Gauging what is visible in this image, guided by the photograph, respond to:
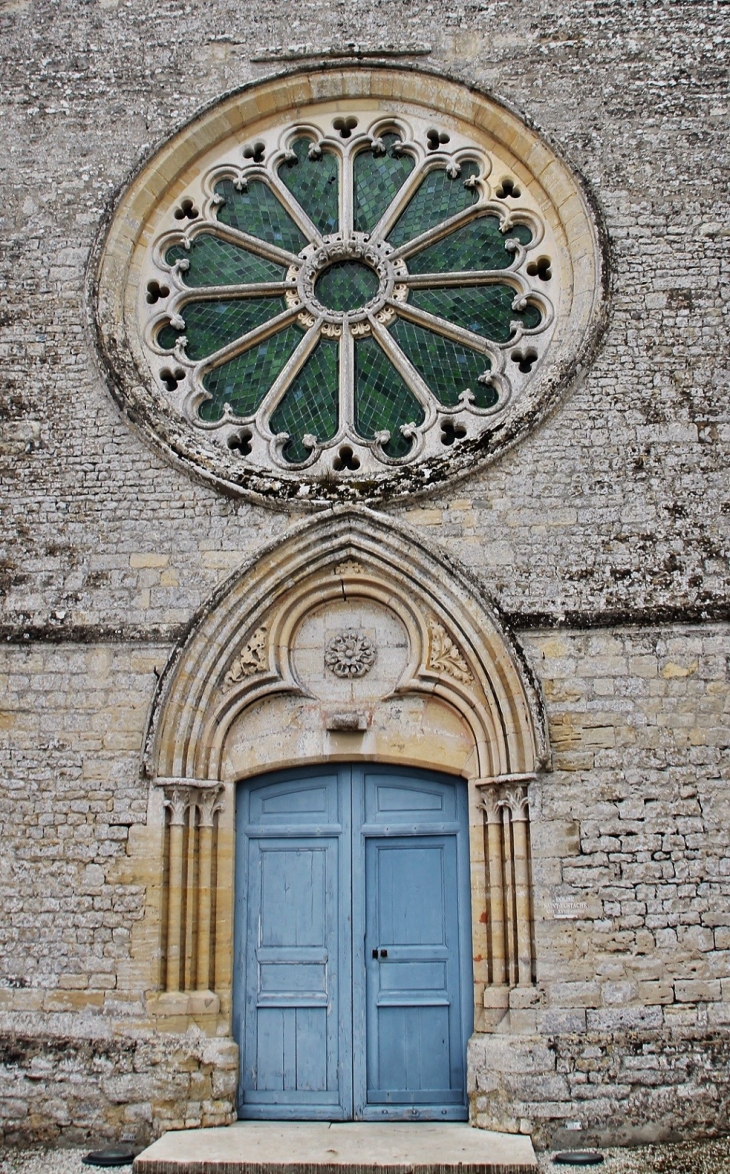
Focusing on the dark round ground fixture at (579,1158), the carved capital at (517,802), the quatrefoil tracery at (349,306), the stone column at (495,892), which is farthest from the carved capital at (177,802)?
the dark round ground fixture at (579,1158)

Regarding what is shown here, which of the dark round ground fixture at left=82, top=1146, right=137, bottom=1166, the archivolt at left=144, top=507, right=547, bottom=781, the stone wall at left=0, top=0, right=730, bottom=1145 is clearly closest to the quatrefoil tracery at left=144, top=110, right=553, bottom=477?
the stone wall at left=0, top=0, right=730, bottom=1145

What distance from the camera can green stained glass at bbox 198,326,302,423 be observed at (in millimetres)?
7180

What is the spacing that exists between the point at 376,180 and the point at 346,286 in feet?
2.67

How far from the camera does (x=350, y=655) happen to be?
6.54 meters

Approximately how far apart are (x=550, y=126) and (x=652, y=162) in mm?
692

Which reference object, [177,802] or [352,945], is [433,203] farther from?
[352,945]

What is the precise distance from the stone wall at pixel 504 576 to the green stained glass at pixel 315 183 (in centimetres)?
64

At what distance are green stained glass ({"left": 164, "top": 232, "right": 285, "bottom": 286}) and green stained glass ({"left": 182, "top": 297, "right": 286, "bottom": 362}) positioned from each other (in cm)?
14

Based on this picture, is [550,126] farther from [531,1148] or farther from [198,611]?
[531,1148]

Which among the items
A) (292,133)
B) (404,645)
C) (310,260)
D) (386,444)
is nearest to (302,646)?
(404,645)

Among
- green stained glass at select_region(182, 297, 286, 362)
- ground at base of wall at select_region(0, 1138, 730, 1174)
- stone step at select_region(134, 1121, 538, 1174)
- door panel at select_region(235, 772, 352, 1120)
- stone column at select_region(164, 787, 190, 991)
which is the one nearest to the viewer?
stone step at select_region(134, 1121, 538, 1174)

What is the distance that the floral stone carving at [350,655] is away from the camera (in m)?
6.53

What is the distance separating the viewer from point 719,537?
639 cm

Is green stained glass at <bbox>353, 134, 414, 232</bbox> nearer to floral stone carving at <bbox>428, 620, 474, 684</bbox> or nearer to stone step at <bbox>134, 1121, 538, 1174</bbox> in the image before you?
floral stone carving at <bbox>428, 620, 474, 684</bbox>
